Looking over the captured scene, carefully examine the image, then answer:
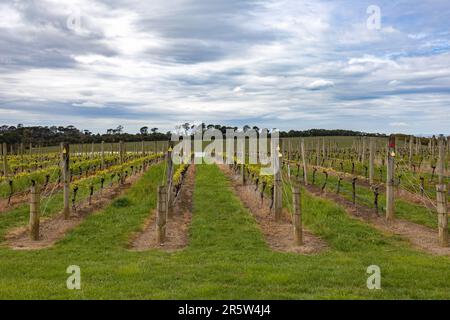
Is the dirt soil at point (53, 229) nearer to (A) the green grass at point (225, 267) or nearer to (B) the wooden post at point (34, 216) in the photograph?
(B) the wooden post at point (34, 216)

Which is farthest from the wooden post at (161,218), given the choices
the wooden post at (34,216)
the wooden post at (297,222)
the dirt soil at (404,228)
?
the dirt soil at (404,228)

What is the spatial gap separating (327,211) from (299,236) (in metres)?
3.65

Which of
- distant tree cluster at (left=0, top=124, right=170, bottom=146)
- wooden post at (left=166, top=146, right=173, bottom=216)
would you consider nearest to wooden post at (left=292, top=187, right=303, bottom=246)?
wooden post at (left=166, top=146, right=173, bottom=216)

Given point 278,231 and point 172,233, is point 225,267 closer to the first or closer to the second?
point 172,233

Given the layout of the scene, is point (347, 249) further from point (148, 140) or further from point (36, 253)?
point (148, 140)

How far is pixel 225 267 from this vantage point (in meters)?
7.66

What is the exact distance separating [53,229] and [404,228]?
836 centimetres

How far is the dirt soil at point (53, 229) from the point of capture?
10.3 metres

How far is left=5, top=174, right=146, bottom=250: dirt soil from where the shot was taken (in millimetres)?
10320

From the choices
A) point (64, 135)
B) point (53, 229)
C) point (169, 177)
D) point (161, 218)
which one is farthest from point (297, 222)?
point (64, 135)

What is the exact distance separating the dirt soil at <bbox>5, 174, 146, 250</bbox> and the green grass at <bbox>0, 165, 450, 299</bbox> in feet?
1.39

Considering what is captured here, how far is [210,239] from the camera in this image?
1047 cm

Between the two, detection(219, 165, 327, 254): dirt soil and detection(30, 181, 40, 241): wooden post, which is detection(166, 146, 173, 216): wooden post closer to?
detection(219, 165, 327, 254): dirt soil

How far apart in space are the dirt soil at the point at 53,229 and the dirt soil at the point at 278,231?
15.0ft
